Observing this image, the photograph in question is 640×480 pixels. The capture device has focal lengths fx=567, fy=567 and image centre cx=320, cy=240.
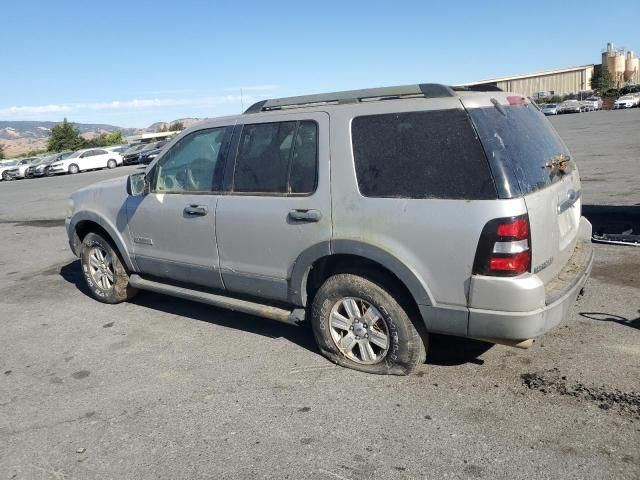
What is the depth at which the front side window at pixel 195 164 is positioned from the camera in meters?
4.64

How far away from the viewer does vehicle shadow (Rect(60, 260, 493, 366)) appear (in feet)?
13.7

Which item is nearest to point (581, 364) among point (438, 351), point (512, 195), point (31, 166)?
point (438, 351)

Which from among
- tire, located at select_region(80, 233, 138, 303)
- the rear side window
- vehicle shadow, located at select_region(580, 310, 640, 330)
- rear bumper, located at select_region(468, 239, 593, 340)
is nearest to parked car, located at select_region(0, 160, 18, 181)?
tire, located at select_region(80, 233, 138, 303)

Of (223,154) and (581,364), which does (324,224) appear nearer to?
(223,154)

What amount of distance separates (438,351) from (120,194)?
10.9 feet

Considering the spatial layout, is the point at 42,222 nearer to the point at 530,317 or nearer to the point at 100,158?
the point at 530,317

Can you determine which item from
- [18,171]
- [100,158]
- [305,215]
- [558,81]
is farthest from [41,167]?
[558,81]

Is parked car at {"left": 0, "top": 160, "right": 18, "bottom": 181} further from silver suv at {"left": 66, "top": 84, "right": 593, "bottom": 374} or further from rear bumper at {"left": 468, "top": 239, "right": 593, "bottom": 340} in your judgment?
rear bumper at {"left": 468, "top": 239, "right": 593, "bottom": 340}

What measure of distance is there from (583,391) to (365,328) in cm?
142

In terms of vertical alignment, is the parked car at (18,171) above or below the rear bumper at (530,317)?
below

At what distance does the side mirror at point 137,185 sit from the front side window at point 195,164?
114mm

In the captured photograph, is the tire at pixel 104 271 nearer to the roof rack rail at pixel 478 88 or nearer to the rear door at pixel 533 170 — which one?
the roof rack rail at pixel 478 88

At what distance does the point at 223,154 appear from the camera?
4609 millimetres

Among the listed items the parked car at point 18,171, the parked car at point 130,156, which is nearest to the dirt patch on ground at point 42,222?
the parked car at point 18,171
